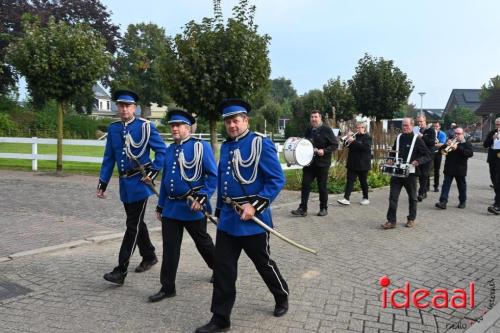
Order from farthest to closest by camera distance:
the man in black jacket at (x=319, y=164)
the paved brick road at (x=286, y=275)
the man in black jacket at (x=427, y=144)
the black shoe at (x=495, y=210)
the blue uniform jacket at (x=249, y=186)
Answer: the man in black jacket at (x=427, y=144)
the black shoe at (x=495, y=210)
the man in black jacket at (x=319, y=164)
the paved brick road at (x=286, y=275)
the blue uniform jacket at (x=249, y=186)

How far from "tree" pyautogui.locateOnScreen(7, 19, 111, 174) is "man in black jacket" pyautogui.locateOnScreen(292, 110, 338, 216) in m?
7.98

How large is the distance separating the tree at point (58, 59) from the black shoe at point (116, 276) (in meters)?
10.3

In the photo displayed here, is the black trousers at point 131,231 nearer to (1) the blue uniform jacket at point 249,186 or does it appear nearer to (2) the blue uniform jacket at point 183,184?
(2) the blue uniform jacket at point 183,184

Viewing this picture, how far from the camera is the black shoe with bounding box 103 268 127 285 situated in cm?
507

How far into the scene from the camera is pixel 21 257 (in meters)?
6.18

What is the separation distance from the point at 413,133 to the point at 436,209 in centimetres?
265

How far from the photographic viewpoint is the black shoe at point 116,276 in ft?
16.6

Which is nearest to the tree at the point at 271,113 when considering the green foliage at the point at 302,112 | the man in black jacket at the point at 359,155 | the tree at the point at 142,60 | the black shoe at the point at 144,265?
the green foliage at the point at 302,112

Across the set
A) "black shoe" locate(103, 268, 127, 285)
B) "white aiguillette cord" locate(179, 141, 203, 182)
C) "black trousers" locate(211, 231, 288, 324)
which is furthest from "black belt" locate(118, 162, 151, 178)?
"black trousers" locate(211, 231, 288, 324)

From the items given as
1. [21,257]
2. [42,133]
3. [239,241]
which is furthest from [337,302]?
[42,133]

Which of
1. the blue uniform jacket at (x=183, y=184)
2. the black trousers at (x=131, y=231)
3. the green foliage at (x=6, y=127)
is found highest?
the green foliage at (x=6, y=127)

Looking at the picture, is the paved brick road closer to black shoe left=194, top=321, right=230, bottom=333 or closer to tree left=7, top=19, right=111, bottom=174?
black shoe left=194, top=321, right=230, bottom=333

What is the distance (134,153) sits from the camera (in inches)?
209

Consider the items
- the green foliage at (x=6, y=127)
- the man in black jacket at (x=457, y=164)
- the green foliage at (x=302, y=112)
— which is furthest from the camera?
the green foliage at (x=302, y=112)
